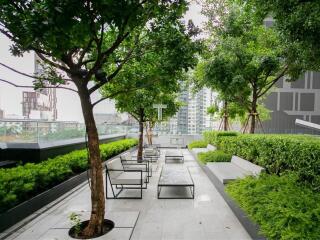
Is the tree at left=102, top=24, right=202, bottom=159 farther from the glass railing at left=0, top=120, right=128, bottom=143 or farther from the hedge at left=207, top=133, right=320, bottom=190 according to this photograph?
the glass railing at left=0, top=120, right=128, bottom=143

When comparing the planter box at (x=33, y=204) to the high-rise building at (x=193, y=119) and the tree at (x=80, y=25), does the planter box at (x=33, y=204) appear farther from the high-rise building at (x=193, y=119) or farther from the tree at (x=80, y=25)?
the high-rise building at (x=193, y=119)

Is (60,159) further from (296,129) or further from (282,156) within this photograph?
(296,129)

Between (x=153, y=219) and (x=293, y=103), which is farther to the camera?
(x=293, y=103)

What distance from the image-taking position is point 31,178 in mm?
5145

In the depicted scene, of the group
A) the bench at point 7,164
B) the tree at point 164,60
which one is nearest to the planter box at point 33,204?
the bench at point 7,164

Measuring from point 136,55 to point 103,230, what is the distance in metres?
3.07

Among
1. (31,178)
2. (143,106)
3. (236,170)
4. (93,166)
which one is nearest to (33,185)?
(31,178)

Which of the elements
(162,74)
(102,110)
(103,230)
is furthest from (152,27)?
(102,110)

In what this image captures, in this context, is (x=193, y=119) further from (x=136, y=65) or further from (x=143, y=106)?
(x=136, y=65)

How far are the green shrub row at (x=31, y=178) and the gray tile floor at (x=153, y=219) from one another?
0.51 metres

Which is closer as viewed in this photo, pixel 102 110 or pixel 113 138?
pixel 113 138

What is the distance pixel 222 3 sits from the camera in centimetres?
1089

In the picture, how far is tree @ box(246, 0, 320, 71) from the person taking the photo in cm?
466

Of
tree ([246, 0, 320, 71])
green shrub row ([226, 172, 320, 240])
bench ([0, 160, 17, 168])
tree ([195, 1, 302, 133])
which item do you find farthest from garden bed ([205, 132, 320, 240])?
bench ([0, 160, 17, 168])
